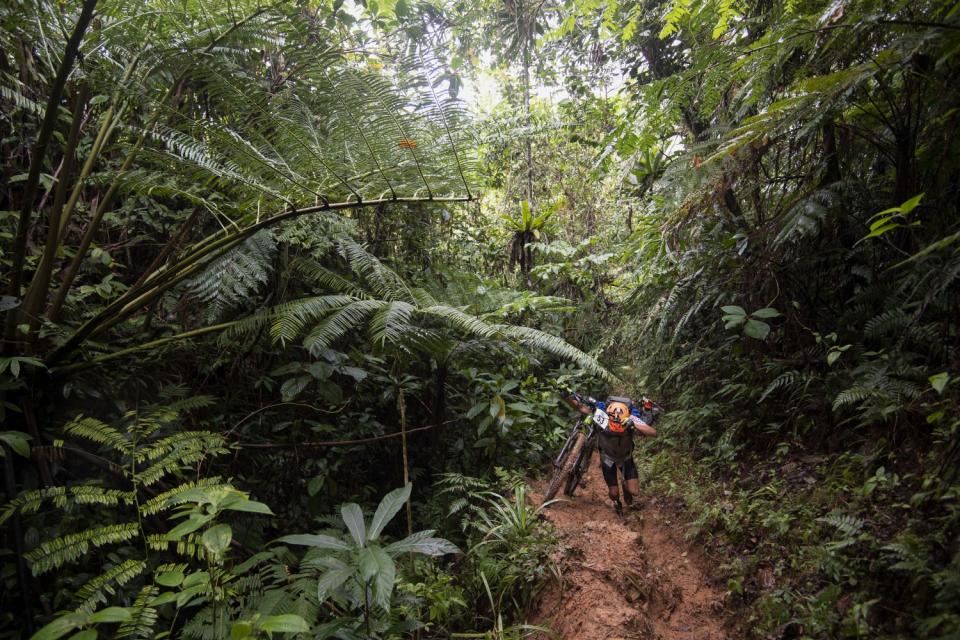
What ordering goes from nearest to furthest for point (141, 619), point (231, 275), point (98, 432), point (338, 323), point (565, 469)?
point (141, 619) → point (98, 432) → point (338, 323) → point (231, 275) → point (565, 469)

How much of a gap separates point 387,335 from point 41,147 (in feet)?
4.94

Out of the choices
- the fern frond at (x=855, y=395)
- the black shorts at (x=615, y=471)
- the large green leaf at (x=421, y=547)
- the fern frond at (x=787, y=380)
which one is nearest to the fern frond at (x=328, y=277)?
the large green leaf at (x=421, y=547)

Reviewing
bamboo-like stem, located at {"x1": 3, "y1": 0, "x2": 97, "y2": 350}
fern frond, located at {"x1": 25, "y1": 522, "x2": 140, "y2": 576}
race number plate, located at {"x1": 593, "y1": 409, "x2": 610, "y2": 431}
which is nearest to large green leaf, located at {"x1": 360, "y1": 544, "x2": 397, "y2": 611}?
fern frond, located at {"x1": 25, "y1": 522, "x2": 140, "y2": 576}

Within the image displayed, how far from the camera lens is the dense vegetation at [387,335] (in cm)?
192

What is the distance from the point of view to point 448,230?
18.2 feet

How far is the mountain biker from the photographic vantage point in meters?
4.16

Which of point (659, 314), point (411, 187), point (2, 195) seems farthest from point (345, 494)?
point (659, 314)

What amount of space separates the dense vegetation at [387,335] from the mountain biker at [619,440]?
0.53 metres

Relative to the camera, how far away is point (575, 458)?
4.45 meters

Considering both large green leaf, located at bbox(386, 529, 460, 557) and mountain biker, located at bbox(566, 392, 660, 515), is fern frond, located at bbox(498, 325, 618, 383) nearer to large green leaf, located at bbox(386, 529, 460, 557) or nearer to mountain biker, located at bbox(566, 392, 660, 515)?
large green leaf, located at bbox(386, 529, 460, 557)

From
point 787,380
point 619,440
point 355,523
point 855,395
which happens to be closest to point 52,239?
point 355,523

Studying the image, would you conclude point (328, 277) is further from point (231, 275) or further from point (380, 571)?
point (380, 571)

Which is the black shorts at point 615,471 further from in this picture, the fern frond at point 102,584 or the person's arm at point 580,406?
the fern frond at point 102,584

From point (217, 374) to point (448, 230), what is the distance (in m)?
3.18
